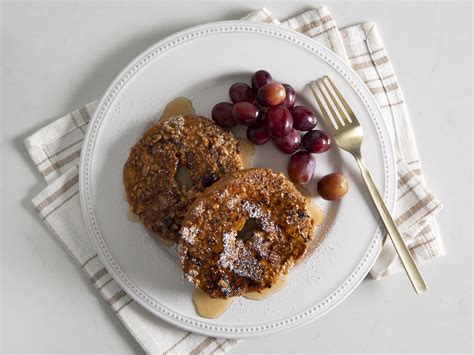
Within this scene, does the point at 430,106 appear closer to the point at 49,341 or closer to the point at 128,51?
the point at 128,51

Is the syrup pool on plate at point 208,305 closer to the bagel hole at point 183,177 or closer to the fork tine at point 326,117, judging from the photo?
the bagel hole at point 183,177

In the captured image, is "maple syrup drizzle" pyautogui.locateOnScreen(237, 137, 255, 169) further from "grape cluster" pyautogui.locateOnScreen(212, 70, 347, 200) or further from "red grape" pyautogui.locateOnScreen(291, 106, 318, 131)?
"red grape" pyautogui.locateOnScreen(291, 106, 318, 131)

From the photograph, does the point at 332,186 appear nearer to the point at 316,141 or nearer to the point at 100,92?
the point at 316,141

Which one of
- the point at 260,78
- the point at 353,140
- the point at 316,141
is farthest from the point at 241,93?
the point at 353,140

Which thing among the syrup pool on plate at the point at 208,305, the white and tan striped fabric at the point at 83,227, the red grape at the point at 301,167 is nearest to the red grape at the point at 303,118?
the red grape at the point at 301,167

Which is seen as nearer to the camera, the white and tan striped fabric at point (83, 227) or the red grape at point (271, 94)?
the red grape at point (271, 94)

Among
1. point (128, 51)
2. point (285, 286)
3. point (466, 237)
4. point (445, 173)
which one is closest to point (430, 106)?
point (445, 173)

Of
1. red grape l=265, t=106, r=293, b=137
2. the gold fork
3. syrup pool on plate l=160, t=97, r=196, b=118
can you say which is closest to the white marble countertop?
the gold fork
